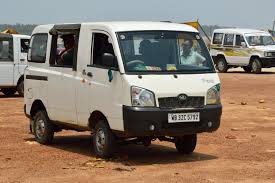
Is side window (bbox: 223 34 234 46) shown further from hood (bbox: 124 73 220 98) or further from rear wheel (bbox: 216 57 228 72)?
hood (bbox: 124 73 220 98)

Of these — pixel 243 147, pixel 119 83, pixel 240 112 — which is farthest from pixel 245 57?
pixel 119 83

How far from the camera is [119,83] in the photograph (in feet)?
32.1

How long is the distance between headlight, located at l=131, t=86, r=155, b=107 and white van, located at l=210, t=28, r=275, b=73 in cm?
2530

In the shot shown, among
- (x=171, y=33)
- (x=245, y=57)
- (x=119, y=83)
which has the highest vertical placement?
(x=171, y=33)

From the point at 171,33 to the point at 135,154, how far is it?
204 cm

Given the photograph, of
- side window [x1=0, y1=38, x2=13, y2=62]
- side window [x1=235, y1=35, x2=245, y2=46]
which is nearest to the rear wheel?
side window [x1=235, y1=35, x2=245, y2=46]

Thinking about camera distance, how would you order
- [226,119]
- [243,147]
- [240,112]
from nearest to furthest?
1. [243,147]
2. [226,119]
3. [240,112]

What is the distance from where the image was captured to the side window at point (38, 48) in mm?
12016

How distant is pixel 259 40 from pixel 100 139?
25.9 meters

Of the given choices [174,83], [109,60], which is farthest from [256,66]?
[109,60]

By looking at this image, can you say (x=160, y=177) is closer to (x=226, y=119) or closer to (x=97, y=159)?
(x=97, y=159)

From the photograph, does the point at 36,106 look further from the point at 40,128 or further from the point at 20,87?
the point at 20,87

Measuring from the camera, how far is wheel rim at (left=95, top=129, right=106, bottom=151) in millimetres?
10289

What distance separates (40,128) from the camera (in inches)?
485
